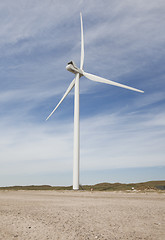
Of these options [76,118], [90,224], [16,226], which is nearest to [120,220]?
[90,224]

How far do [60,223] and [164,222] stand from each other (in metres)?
6.13

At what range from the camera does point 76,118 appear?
45.6 m

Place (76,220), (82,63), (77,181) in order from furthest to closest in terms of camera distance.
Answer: (82,63)
(77,181)
(76,220)

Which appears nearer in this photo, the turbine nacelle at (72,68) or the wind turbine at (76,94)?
the wind turbine at (76,94)

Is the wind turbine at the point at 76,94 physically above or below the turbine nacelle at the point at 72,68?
below

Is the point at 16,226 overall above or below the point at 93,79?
below

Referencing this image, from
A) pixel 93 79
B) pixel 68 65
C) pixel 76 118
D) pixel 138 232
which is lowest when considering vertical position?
pixel 138 232

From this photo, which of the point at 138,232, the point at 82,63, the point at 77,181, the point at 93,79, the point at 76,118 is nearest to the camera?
the point at 138,232

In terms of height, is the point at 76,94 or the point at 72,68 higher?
the point at 72,68

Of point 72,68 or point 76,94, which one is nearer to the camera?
point 76,94

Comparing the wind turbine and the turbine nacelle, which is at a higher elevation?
the turbine nacelle

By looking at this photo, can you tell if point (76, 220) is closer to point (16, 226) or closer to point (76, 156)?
point (16, 226)

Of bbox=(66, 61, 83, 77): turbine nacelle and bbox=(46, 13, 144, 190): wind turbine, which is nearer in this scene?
bbox=(46, 13, 144, 190): wind turbine

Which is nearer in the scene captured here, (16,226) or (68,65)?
(16,226)
